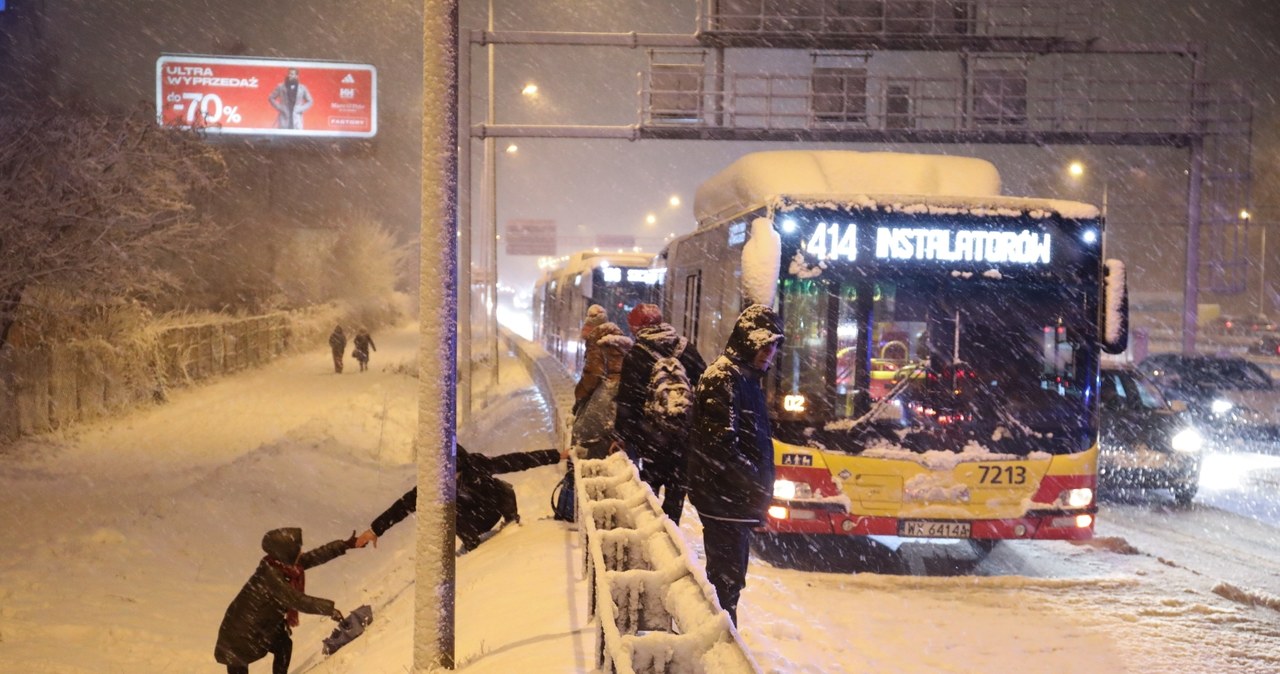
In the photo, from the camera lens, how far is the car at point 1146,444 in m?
13.5

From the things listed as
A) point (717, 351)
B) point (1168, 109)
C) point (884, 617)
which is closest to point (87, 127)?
point (717, 351)

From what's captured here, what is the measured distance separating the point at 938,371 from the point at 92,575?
840 centimetres

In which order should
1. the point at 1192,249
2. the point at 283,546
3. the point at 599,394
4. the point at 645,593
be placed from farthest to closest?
the point at 1192,249 < the point at 599,394 < the point at 283,546 < the point at 645,593

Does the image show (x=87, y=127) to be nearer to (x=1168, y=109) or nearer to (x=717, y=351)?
(x=717, y=351)

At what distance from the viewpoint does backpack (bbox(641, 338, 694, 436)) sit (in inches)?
294

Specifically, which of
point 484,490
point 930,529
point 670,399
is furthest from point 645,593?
point 484,490

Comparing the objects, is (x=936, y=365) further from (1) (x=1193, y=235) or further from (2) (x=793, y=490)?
(1) (x=1193, y=235)

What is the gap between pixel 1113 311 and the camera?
9.34 metres

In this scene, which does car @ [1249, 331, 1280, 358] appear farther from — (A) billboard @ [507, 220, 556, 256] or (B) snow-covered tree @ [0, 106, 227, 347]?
(A) billboard @ [507, 220, 556, 256]

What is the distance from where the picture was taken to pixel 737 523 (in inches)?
247

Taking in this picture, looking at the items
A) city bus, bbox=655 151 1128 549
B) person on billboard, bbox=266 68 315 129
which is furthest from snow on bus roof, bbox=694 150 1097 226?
person on billboard, bbox=266 68 315 129

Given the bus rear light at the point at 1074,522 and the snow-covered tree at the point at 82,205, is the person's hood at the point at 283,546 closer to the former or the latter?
the bus rear light at the point at 1074,522

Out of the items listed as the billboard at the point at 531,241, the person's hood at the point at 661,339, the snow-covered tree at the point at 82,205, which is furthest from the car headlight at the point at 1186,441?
the billboard at the point at 531,241

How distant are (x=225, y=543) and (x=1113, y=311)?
33.7 feet
